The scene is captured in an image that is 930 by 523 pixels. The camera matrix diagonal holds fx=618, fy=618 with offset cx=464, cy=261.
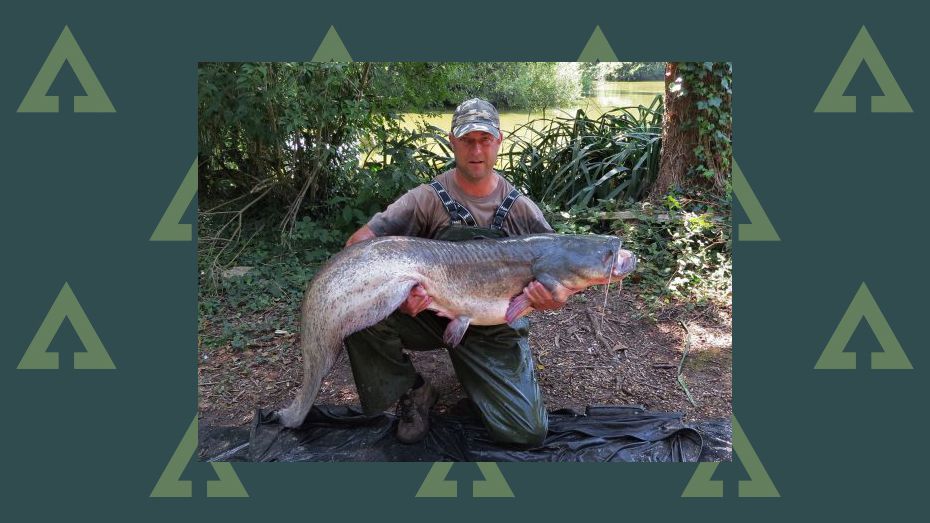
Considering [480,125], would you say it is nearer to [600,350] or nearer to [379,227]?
[379,227]

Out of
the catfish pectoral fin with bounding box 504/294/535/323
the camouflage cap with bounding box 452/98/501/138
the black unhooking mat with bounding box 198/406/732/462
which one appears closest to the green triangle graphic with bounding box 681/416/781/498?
the black unhooking mat with bounding box 198/406/732/462

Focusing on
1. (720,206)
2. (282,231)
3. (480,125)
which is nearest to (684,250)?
(720,206)

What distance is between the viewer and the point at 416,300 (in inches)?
114

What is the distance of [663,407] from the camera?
3.79m

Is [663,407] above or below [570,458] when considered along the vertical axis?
above

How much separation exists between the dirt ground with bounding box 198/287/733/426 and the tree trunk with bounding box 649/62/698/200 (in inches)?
66.7

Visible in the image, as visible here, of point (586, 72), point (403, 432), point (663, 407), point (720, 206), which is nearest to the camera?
point (403, 432)

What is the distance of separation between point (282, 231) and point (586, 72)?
18.0ft

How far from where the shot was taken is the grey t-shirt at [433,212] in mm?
3230
